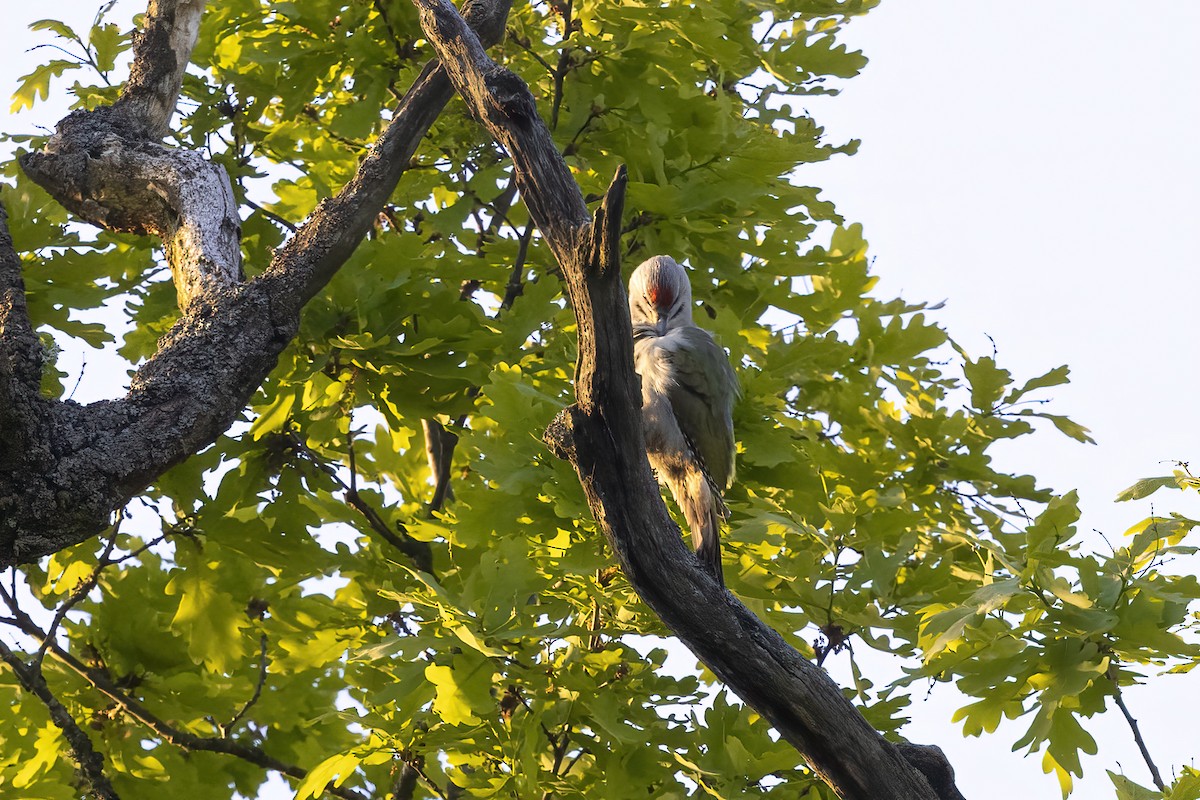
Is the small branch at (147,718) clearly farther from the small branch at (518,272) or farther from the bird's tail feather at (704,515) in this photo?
the small branch at (518,272)

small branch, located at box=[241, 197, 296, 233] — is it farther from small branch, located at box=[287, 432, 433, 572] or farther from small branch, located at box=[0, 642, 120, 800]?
small branch, located at box=[0, 642, 120, 800]

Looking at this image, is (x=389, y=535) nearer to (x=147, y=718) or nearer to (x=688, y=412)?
(x=147, y=718)

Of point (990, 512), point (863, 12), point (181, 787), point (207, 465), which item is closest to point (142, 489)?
point (207, 465)

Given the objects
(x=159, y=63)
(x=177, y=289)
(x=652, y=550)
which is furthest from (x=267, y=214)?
(x=652, y=550)

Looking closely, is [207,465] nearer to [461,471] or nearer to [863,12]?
[461,471]

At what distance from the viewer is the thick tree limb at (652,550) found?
302 centimetres

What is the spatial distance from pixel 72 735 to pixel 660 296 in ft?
9.97

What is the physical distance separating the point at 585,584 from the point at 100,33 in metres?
3.58

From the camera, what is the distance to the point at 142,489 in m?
3.13

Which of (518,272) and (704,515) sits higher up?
(518,272)

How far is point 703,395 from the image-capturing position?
13.0ft

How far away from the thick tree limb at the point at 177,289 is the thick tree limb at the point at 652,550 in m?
1.01

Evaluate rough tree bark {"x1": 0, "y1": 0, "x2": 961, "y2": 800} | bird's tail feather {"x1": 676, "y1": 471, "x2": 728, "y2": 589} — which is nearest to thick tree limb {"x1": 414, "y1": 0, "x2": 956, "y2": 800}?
rough tree bark {"x1": 0, "y1": 0, "x2": 961, "y2": 800}

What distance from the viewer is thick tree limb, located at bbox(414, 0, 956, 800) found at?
3.02 m
